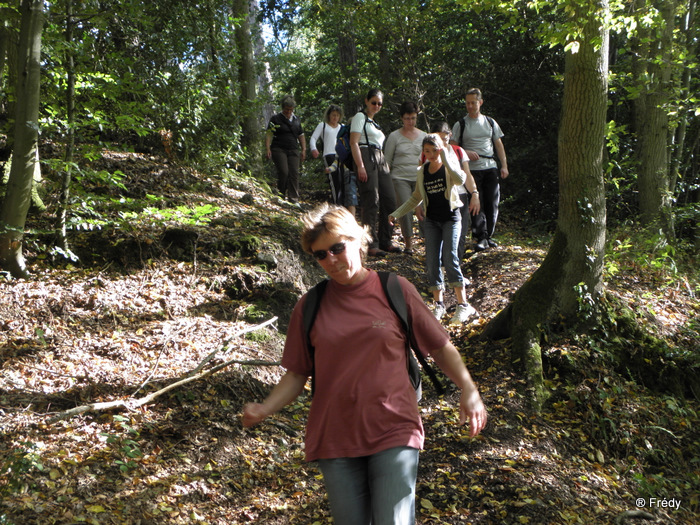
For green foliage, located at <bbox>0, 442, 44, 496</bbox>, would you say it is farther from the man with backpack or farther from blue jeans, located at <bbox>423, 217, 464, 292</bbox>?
the man with backpack

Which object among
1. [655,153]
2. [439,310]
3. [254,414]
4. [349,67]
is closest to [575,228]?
[439,310]

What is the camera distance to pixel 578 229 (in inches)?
244

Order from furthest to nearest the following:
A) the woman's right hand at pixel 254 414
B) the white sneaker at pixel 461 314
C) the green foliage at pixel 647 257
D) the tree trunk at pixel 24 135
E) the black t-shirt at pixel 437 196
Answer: the green foliage at pixel 647 257
the white sneaker at pixel 461 314
the black t-shirt at pixel 437 196
the tree trunk at pixel 24 135
the woman's right hand at pixel 254 414

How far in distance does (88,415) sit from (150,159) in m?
A: 6.19

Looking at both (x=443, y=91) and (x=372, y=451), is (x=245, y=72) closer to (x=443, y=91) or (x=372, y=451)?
(x=443, y=91)

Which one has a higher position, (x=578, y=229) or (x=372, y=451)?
(x=578, y=229)

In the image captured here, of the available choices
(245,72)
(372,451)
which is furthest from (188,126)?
(372,451)

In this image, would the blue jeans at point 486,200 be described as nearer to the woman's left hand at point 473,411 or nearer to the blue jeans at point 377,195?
the blue jeans at point 377,195

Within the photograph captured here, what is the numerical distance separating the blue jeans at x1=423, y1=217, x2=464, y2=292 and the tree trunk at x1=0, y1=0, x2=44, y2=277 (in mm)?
4262

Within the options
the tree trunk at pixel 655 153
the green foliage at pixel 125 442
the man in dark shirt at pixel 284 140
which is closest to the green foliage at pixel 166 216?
the green foliage at pixel 125 442

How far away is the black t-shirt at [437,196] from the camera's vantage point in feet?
22.4

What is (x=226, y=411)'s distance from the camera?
488 cm

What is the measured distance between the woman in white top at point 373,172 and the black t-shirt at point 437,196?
7.81ft

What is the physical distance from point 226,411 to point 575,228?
3.96 m
